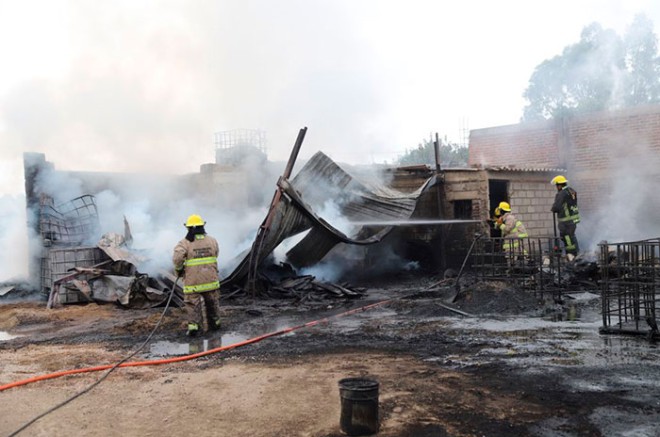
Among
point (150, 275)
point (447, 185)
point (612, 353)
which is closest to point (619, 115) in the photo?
point (447, 185)

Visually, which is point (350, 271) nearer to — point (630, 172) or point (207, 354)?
point (207, 354)

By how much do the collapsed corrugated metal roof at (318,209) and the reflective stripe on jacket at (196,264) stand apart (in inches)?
94.2

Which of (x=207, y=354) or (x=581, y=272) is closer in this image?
(x=207, y=354)

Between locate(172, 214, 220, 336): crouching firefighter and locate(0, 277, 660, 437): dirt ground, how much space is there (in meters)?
0.36

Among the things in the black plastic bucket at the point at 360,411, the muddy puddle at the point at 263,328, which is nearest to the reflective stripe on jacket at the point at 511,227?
the muddy puddle at the point at 263,328

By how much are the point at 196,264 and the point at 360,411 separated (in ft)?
15.3

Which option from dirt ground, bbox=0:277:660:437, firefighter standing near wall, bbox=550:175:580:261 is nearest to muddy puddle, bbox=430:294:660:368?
dirt ground, bbox=0:277:660:437

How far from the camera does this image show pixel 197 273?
802cm

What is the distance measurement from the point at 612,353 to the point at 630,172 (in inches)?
487

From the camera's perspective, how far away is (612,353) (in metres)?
6.03

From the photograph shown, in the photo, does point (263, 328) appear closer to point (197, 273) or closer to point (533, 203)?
point (197, 273)

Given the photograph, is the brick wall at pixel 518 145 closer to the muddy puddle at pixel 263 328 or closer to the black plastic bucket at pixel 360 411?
the muddy puddle at pixel 263 328

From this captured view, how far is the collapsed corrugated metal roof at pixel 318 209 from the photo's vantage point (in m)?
10.6

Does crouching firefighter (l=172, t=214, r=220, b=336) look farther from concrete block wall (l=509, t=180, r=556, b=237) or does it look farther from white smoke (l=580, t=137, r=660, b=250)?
white smoke (l=580, t=137, r=660, b=250)
